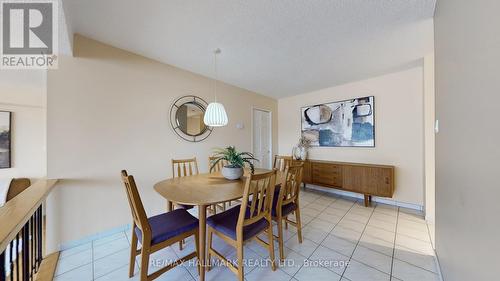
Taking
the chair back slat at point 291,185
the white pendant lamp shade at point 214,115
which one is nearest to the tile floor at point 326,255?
the chair back slat at point 291,185

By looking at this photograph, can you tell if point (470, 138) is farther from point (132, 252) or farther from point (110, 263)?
point (110, 263)

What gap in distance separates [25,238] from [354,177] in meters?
4.00

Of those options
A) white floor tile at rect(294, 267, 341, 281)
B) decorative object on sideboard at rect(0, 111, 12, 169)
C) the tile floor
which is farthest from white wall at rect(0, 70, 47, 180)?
white floor tile at rect(294, 267, 341, 281)

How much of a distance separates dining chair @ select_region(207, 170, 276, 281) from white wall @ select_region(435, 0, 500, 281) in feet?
3.64

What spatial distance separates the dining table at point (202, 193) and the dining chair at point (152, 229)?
0.42 feet

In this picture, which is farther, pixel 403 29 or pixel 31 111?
pixel 31 111

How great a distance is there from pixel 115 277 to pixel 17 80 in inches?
142

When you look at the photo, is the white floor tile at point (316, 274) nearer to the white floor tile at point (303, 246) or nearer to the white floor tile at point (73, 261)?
the white floor tile at point (303, 246)

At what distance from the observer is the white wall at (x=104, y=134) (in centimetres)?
199

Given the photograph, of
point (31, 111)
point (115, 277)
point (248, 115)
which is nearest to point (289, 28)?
point (248, 115)

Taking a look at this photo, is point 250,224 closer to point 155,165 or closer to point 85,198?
point 155,165

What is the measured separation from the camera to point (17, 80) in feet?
9.40

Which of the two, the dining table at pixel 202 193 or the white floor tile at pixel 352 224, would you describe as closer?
the dining table at pixel 202 193

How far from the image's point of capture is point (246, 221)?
145cm
